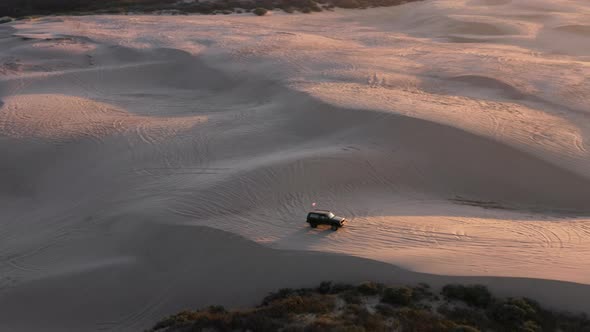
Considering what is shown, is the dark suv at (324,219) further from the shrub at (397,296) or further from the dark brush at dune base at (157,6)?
the dark brush at dune base at (157,6)

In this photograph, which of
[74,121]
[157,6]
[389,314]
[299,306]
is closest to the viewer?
[389,314]

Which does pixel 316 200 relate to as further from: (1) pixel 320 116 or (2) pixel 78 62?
(2) pixel 78 62

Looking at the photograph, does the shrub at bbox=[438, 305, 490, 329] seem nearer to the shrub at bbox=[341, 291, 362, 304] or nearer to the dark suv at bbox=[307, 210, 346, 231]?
the shrub at bbox=[341, 291, 362, 304]

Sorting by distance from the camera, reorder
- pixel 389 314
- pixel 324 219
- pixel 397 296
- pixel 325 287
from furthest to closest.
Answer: pixel 324 219
pixel 325 287
pixel 397 296
pixel 389 314

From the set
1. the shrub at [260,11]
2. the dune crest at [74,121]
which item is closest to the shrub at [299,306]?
the dune crest at [74,121]

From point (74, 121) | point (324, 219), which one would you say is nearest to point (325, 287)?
point (324, 219)

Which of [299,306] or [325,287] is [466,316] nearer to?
[325,287]

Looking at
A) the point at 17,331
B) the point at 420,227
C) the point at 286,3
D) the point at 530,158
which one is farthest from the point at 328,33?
the point at 17,331
